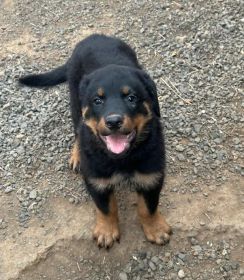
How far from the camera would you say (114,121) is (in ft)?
11.1

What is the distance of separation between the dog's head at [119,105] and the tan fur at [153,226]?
83 cm

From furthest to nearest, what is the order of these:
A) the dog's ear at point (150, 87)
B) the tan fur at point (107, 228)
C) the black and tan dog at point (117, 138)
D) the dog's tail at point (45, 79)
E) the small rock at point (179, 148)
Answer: the small rock at point (179, 148)
the dog's tail at point (45, 79)
the tan fur at point (107, 228)
the dog's ear at point (150, 87)
the black and tan dog at point (117, 138)

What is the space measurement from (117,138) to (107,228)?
109 centimetres

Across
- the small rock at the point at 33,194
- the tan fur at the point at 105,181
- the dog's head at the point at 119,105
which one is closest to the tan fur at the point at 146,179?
the tan fur at the point at 105,181

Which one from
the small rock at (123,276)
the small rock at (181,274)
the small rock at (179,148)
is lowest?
the small rock at (123,276)

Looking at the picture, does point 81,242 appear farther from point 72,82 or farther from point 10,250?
point 72,82

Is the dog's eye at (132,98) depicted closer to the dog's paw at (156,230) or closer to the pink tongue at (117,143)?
the pink tongue at (117,143)

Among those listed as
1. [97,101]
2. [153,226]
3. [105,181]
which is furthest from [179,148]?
[97,101]

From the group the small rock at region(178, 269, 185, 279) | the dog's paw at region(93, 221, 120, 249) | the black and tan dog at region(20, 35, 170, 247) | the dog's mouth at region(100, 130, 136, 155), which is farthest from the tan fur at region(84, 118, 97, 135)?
the small rock at region(178, 269, 185, 279)

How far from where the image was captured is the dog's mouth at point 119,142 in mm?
3600

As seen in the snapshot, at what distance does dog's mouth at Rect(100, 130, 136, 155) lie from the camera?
11.8 ft

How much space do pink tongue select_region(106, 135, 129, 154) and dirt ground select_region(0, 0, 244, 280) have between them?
3.80 ft

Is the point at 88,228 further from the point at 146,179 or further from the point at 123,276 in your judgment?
the point at 146,179

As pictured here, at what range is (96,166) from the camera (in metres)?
3.91
